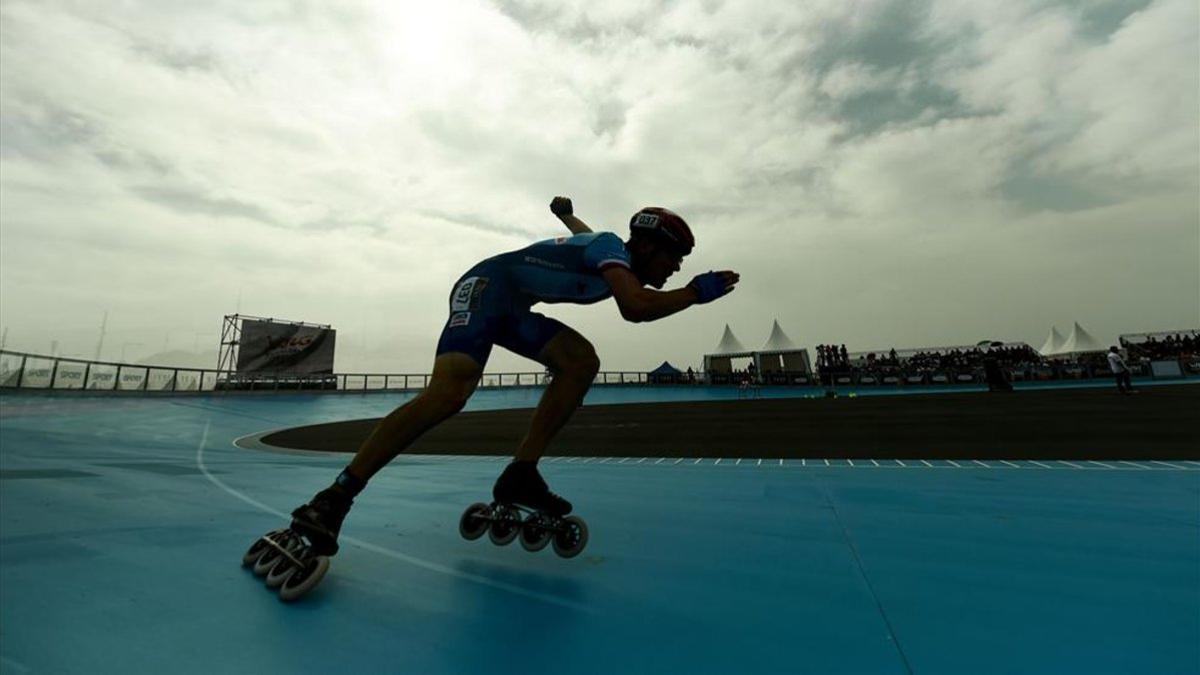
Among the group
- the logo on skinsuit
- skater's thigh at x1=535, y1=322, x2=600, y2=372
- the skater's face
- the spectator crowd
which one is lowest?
skater's thigh at x1=535, y1=322, x2=600, y2=372

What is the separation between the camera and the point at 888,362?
4656 cm

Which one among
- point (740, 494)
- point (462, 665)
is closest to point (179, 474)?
point (462, 665)

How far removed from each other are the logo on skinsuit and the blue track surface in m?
1.18

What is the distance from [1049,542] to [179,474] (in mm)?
6375

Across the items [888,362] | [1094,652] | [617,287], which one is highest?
[888,362]

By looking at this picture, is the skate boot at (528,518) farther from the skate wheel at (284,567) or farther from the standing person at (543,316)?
the skate wheel at (284,567)

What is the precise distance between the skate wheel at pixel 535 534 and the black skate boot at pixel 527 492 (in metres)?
0.06

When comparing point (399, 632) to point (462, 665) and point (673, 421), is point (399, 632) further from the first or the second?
point (673, 421)

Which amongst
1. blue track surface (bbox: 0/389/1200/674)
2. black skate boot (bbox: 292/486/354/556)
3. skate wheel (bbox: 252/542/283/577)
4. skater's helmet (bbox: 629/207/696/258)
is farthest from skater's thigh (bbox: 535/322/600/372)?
skate wheel (bbox: 252/542/283/577)

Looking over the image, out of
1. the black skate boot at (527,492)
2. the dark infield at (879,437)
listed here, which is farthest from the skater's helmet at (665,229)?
the dark infield at (879,437)

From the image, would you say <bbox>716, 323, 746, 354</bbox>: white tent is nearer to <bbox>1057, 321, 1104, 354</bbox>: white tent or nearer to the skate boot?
<bbox>1057, 321, 1104, 354</bbox>: white tent

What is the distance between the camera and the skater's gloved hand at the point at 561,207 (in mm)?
3172

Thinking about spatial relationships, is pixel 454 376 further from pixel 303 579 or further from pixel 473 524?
pixel 303 579

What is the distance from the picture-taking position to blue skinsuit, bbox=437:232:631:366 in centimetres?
232
